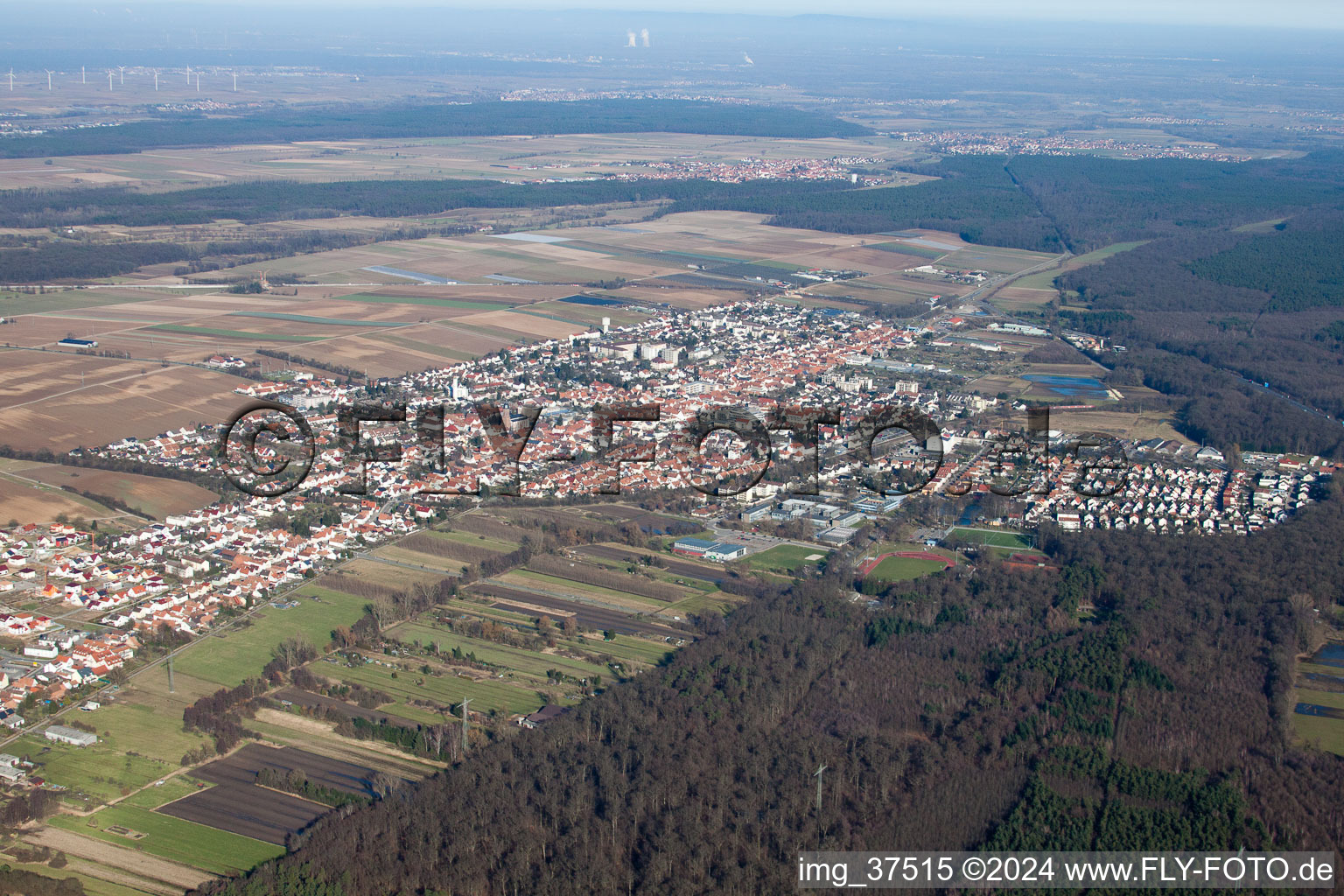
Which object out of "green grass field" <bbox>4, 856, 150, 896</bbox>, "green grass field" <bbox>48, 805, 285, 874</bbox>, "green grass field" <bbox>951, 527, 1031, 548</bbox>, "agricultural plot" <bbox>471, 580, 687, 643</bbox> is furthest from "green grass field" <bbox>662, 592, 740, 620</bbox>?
"green grass field" <bbox>4, 856, 150, 896</bbox>

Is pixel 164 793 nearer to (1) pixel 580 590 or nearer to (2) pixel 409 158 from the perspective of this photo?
(1) pixel 580 590

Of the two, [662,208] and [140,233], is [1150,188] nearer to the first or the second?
[662,208]

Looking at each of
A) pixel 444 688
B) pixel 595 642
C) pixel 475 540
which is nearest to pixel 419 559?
pixel 475 540

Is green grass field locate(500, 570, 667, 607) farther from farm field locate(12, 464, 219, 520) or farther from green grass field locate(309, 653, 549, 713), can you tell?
farm field locate(12, 464, 219, 520)

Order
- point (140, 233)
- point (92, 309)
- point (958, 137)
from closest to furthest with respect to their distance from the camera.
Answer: point (92, 309), point (140, 233), point (958, 137)

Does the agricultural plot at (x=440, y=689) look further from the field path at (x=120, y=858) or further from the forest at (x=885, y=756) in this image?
the field path at (x=120, y=858)

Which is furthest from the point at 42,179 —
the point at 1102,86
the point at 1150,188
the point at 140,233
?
the point at 1102,86

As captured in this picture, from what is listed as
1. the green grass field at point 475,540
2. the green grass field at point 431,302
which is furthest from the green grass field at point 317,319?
the green grass field at point 475,540
